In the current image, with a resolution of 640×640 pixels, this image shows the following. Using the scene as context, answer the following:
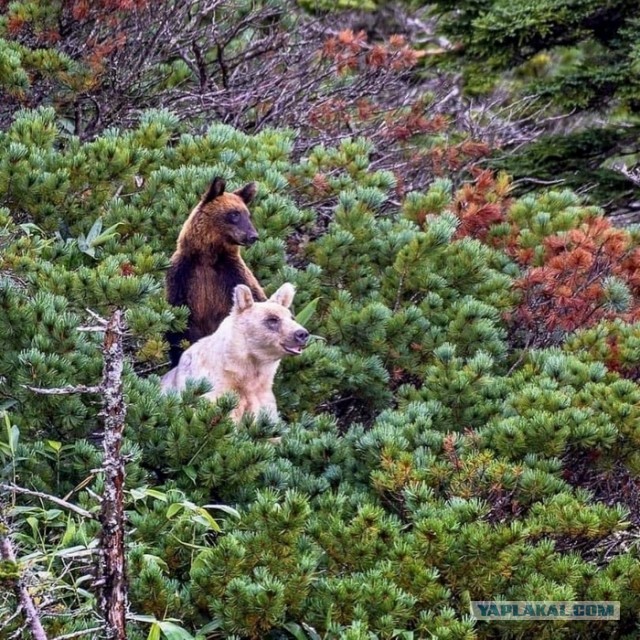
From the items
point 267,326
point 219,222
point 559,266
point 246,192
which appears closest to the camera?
point 267,326

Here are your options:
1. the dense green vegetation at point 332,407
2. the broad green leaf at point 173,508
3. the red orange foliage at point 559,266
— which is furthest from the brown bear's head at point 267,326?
the red orange foliage at point 559,266

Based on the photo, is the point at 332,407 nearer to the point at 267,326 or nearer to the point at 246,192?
the point at 246,192

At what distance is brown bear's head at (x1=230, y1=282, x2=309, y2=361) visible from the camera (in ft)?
23.4

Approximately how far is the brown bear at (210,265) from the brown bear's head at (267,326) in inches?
19.0

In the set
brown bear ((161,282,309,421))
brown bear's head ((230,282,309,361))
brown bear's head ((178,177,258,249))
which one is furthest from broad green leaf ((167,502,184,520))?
brown bear's head ((178,177,258,249))

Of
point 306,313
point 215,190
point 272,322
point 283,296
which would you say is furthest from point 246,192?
point 272,322

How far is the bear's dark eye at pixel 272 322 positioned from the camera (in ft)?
23.5

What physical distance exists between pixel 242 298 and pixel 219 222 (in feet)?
2.64

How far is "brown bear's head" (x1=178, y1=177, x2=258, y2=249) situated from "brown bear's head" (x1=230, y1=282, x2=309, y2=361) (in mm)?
599

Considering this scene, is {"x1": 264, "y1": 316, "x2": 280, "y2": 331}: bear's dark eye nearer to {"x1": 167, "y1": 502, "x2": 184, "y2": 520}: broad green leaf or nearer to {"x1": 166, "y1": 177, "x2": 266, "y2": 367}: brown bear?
{"x1": 166, "y1": 177, "x2": 266, "y2": 367}: brown bear

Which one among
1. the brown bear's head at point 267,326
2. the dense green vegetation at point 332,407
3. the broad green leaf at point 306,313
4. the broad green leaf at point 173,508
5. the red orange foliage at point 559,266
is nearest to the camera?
the dense green vegetation at point 332,407

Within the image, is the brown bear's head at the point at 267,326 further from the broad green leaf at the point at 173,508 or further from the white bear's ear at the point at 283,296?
the broad green leaf at the point at 173,508

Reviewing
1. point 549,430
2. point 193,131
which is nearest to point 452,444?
point 549,430

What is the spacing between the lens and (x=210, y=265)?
7.96 meters
